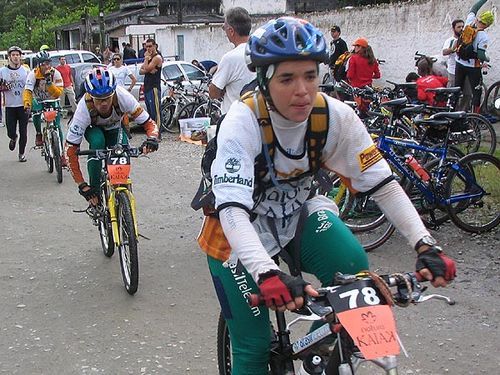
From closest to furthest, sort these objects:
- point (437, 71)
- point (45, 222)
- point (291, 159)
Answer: point (291, 159) → point (45, 222) → point (437, 71)

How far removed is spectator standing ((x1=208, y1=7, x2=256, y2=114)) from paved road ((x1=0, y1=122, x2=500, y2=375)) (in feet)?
5.53

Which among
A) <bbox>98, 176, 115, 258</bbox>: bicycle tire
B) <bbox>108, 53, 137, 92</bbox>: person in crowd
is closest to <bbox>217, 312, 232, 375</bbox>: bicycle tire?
<bbox>98, 176, 115, 258</bbox>: bicycle tire

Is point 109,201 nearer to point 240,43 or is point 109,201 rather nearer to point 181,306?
point 181,306

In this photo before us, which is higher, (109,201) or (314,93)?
(314,93)

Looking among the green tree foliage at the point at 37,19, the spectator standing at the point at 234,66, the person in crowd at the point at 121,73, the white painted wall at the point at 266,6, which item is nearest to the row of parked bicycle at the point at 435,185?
the spectator standing at the point at 234,66

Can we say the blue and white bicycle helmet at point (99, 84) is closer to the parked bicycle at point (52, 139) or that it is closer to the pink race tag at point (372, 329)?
the pink race tag at point (372, 329)

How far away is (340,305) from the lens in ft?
7.47

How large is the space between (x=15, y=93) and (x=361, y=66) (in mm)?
6522

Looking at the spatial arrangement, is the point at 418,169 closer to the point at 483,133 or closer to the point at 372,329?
the point at 483,133

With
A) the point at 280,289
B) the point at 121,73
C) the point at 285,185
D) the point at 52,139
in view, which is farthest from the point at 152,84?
the point at 280,289

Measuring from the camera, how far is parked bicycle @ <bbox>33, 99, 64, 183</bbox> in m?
10.7

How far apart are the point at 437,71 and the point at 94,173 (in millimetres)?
9030

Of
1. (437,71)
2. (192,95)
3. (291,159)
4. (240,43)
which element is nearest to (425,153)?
(240,43)

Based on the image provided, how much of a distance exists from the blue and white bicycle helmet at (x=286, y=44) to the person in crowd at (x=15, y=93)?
10.7m
